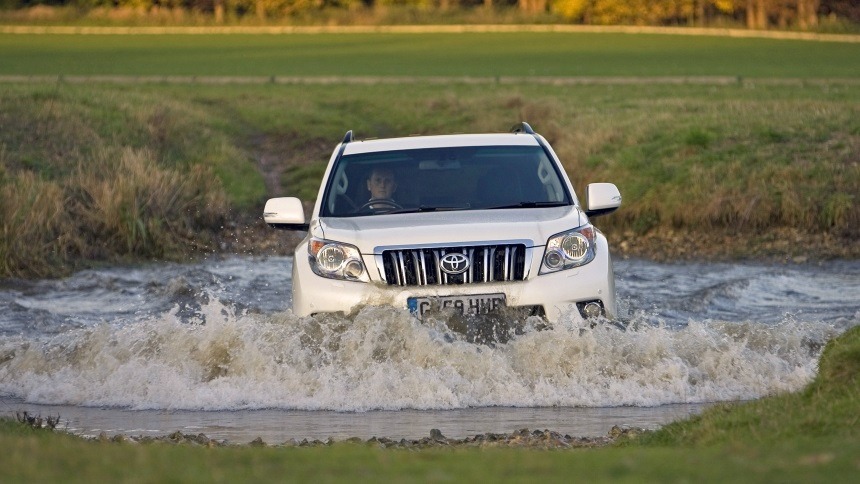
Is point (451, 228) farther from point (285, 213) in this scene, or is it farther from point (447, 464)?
point (447, 464)

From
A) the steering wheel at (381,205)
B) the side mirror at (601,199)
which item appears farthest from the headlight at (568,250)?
the steering wheel at (381,205)

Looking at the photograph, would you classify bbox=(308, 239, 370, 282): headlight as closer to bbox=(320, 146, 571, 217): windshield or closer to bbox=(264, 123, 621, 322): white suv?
→ bbox=(264, 123, 621, 322): white suv

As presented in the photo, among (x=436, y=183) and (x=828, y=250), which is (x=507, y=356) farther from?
(x=828, y=250)

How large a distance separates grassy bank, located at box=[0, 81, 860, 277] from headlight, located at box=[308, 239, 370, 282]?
25.6ft

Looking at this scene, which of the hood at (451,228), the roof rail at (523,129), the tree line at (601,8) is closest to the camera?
the hood at (451,228)

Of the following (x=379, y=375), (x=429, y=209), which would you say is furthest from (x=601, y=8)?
(x=379, y=375)

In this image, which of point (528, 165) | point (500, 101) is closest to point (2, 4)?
point (500, 101)

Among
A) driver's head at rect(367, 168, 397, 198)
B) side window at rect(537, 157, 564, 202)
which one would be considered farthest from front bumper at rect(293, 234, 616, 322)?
driver's head at rect(367, 168, 397, 198)

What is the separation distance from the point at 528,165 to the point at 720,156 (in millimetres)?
10244

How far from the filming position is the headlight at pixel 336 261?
8953mm

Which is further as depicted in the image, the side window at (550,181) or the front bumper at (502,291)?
the side window at (550,181)

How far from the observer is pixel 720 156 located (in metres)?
20.1

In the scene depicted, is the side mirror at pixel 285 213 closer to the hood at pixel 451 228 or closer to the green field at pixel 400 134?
the hood at pixel 451 228

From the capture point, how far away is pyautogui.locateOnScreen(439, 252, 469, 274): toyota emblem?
878 cm
